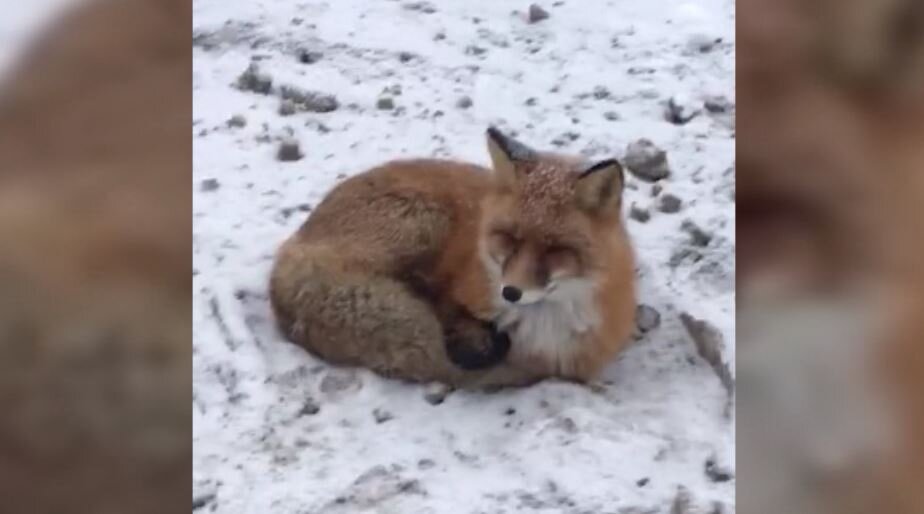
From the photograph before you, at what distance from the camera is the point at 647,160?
0.96 meters

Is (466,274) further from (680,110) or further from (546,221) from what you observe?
(680,110)

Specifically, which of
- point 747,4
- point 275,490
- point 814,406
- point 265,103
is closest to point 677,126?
point 747,4

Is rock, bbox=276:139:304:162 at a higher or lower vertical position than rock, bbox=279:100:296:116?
lower

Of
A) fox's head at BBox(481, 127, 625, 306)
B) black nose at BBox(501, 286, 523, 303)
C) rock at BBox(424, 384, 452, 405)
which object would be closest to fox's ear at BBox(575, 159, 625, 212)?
fox's head at BBox(481, 127, 625, 306)

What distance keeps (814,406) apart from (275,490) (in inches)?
20.5

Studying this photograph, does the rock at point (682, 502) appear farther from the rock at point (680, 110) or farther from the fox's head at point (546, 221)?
the rock at point (680, 110)

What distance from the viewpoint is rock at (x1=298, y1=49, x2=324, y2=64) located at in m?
0.97

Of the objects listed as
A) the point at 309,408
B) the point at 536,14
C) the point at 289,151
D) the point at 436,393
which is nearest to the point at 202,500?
the point at 309,408

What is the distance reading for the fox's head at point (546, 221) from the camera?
0.92 meters

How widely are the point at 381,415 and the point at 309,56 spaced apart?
1.17ft

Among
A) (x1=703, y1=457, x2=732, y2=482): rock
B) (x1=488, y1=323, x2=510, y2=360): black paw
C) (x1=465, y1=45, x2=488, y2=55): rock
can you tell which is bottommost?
(x1=703, y1=457, x2=732, y2=482): rock

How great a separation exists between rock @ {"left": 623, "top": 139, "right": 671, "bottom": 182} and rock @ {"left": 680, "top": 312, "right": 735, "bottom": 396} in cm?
14

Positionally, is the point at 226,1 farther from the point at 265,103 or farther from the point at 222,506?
the point at 222,506

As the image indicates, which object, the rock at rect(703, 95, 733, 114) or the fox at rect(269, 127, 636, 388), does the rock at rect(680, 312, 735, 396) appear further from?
the rock at rect(703, 95, 733, 114)
